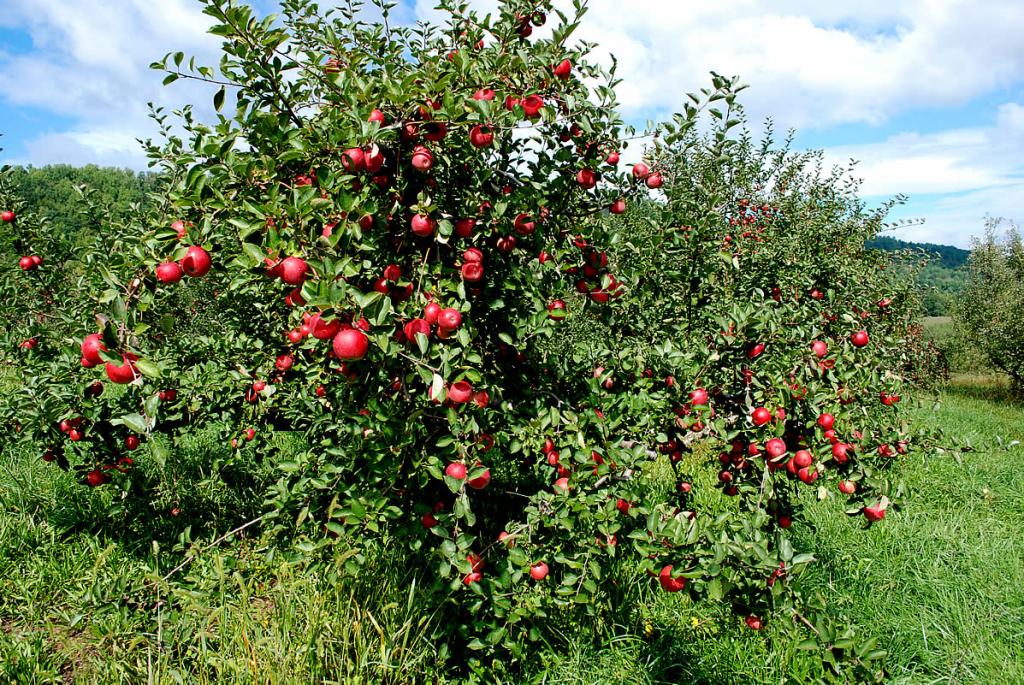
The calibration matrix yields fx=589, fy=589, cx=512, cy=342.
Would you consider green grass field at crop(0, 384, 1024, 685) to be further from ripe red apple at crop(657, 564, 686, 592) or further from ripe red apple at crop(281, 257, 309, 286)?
ripe red apple at crop(281, 257, 309, 286)

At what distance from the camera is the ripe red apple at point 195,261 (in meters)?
1.62

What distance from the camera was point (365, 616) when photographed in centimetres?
262

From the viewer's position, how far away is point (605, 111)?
2.23 meters

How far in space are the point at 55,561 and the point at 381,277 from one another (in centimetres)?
296

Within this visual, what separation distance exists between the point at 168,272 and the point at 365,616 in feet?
5.75

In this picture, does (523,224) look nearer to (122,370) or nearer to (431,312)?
(431,312)

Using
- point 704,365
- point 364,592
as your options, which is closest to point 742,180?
point 704,365

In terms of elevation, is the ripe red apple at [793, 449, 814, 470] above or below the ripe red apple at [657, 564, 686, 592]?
above

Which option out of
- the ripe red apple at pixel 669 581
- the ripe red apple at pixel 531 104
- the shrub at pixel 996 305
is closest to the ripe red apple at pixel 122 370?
the ripe red apple at pixel 531 104

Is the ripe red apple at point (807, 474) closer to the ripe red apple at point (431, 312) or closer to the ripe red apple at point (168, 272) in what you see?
the ripe red apple at point (431, 312)

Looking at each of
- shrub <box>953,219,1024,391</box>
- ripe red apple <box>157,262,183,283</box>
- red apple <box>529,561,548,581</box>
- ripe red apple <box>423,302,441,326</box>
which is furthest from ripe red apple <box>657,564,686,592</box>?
shrub <box>953,219,1024,391</box>

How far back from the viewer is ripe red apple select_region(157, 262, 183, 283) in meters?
1.62

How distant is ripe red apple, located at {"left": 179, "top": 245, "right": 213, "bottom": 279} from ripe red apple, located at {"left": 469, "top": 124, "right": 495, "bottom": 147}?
89 centimetres

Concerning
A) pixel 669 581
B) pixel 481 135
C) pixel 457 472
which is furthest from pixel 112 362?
pixel 669 581
